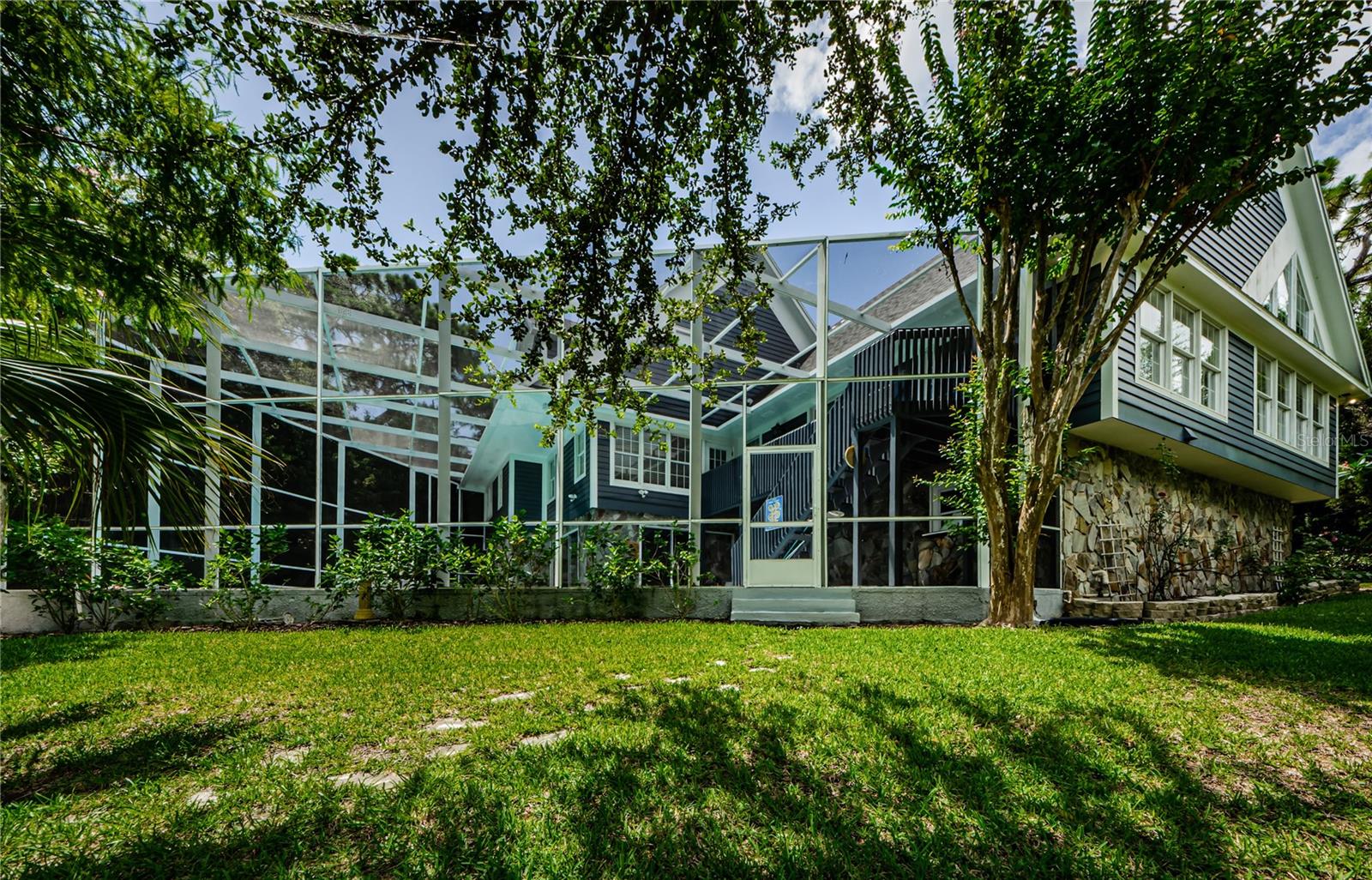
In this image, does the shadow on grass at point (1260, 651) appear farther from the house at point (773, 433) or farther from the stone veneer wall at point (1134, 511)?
the house at point (773, 433)

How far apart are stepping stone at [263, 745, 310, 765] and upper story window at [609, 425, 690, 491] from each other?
6516 millimetres

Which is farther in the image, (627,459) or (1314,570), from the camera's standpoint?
(1314,570)

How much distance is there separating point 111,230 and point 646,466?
6994mm

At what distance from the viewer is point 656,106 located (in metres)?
3.57

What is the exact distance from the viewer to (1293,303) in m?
12.8

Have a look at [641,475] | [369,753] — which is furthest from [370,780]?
[641,475]

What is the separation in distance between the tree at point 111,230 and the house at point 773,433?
560 cm

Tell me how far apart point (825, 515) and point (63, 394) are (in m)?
7.85

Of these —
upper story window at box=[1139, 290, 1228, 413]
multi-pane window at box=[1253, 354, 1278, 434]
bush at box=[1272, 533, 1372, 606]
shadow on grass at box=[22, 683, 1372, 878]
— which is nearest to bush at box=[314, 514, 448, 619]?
shadow on grass at box=[22, 683, 1372, 878]

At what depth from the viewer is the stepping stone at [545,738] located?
295cm

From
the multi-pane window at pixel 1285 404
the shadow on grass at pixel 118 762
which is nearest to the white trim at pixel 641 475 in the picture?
the shadow on grass at pixel 118 762

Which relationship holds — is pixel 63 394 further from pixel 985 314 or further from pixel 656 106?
pixel 985 314

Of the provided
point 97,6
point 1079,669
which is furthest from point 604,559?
point 97,6

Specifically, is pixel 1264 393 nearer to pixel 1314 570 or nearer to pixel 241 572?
pixel 1314 570
